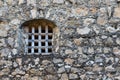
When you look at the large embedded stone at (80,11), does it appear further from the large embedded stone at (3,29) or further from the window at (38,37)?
the large embedded stone at (3,29)

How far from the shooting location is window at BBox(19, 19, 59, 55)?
5.70 meters

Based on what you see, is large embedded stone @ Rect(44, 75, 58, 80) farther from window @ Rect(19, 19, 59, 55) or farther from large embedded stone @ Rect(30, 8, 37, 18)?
large embedded stone @ Rect(30, 8, 37, 18)

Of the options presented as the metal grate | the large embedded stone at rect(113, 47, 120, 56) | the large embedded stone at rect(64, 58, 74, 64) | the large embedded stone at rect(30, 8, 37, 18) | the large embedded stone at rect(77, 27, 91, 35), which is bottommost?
the large embedded stone at rect(64, 58, 74, 64)

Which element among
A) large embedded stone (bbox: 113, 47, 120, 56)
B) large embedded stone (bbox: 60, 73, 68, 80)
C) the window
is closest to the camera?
large embedded stone (bbox: 60, 73, 68, 80)

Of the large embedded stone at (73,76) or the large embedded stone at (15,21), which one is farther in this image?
the large embedded stone at (15,21)

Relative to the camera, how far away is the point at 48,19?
223 inches

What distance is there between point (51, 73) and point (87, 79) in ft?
1.89

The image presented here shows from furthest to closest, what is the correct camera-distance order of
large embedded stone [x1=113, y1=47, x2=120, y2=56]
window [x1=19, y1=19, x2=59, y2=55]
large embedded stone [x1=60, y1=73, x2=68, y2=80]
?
window [x1=19, y1=19, x2=59, y2=55] < large embedded stone [x1=113, y1=47, x2=120, y2=56] < large embedded stone [x1=60, y1=73, x2=68, y2=80]

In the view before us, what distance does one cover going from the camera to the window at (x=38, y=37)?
5703 millimetres

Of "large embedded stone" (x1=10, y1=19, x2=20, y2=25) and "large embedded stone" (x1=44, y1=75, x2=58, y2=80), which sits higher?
"large embedded stone" (x1=10, y1=19, x2=20, y2=25)

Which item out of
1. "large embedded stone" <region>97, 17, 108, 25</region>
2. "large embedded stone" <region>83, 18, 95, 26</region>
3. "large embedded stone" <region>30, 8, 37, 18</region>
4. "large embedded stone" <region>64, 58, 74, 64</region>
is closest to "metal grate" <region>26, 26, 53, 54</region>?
"large embedded stone" <region>30, 8, 37, 18</region>

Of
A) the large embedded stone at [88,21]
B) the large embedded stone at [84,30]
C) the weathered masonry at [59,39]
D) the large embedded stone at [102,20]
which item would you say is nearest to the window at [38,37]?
the weathered masonry at [59,39]

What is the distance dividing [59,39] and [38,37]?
1.18 ft

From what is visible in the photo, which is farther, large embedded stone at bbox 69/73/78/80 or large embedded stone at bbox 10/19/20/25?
large embedded stone at bbox 10/19/20/25
